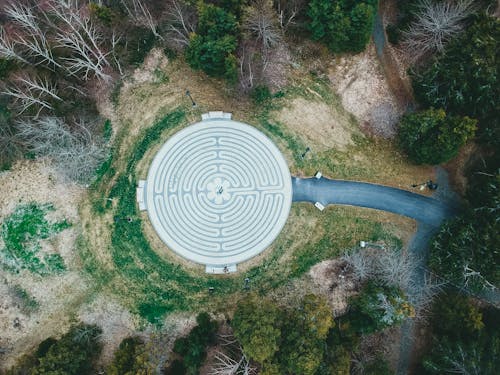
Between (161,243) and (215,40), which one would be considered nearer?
(215,40)

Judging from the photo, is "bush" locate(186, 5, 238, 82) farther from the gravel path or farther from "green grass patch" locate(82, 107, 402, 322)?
"green grass patch" locate(82, 107, 402, 322)

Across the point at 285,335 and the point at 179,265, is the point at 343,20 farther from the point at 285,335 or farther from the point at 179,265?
the point at 285,335

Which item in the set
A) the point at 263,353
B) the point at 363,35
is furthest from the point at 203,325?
the point at 363,35

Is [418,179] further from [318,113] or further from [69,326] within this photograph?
[69,326]

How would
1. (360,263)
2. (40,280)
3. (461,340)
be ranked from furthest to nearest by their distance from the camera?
(40,280) < (360,263) < (461,340)

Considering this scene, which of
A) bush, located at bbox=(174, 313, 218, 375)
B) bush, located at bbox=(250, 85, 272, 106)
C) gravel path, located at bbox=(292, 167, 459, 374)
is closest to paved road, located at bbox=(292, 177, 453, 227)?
gravel path, located at bbox=(292, 167, 459, 374)

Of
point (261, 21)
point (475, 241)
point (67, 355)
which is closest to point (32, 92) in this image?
point (261, 21)
